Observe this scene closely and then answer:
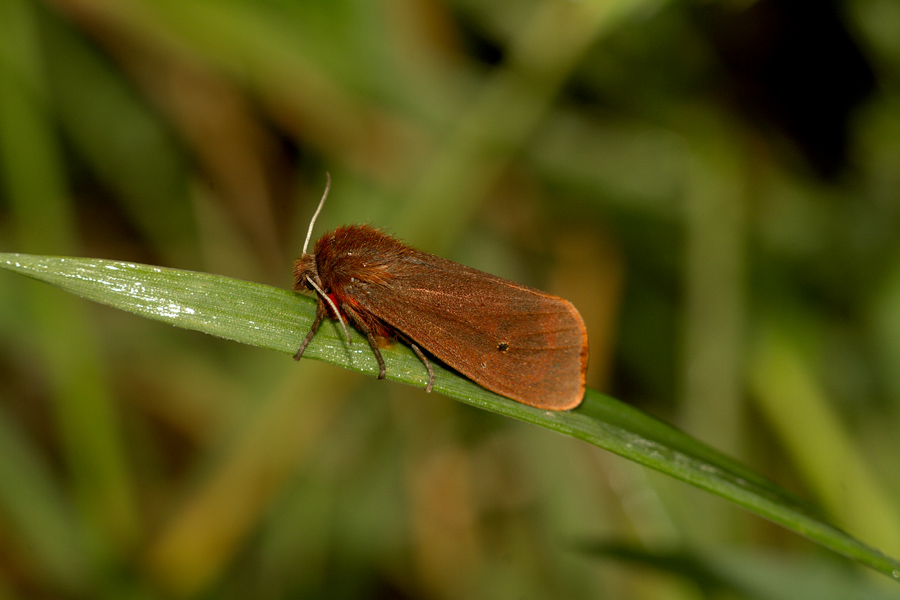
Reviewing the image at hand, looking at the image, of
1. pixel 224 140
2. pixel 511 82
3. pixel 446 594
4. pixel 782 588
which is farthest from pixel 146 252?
pixel 782 588

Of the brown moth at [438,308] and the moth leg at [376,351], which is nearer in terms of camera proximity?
the moth leg at [376,351]

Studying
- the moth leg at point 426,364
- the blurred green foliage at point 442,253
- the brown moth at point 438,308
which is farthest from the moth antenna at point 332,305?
the blurred green foliage at point 442,253

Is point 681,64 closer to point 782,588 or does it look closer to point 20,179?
point 782,588

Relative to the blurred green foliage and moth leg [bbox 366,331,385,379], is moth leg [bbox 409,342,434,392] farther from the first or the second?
the blurred green foliage

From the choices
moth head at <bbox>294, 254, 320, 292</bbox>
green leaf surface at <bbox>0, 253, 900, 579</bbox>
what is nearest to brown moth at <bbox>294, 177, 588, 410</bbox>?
moth head at <bbox>294, 254, 320, 292</bbox>

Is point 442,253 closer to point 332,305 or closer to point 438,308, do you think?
point 438,308

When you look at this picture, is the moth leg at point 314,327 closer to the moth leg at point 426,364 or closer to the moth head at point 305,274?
the moth head at point 305,274
